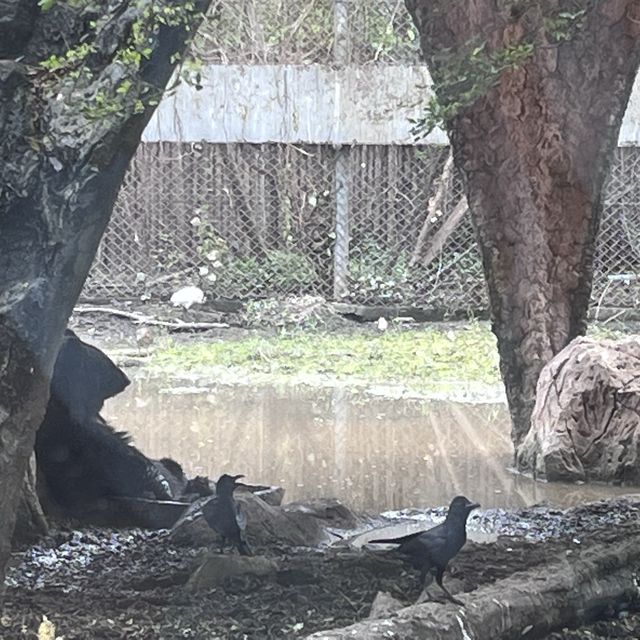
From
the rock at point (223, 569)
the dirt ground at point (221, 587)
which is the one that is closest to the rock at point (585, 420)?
the dirt ground at point (221, 587)

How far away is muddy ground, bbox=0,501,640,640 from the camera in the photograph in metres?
2.88

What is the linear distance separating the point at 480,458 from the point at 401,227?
4.80 metres

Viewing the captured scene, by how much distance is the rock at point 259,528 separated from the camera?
387 cm

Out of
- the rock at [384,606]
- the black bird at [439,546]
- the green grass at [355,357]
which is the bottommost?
the green grass at [355,357]

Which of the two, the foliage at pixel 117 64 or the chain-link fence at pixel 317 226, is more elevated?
the foliage at pixel 117 64

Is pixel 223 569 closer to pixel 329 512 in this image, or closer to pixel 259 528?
pixel 259 528

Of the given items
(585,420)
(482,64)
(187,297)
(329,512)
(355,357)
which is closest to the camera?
(482,64)

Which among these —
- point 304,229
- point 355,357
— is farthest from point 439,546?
point 304,229

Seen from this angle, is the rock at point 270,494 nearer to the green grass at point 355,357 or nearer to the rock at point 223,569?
the rock at point 223,569

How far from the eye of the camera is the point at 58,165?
7.93 feet

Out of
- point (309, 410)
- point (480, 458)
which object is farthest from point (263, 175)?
point (480, 458)

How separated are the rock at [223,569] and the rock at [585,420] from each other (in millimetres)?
2591

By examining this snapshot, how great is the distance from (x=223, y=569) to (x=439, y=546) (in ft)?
2.14

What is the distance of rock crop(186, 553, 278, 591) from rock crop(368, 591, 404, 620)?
0.42 m
